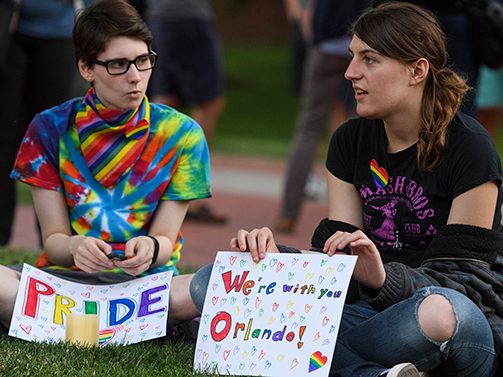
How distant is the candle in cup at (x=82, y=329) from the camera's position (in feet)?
13.4

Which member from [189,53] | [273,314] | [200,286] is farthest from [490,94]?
[273,314]

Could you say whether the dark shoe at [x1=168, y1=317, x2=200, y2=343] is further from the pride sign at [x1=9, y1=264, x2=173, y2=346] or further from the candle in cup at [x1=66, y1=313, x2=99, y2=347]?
the candle in cup at [x1=66, y1=313, x2=99, y2=347]

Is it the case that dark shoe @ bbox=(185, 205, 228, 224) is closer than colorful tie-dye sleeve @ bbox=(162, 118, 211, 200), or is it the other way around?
colorful tie-dye sleeve @ bbox=(162, 118, 211, 200)

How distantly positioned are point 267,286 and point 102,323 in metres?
0.66

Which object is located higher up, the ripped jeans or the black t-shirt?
the black t-shirt

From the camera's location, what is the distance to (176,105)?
8.52m

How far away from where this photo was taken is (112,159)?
14.9ft

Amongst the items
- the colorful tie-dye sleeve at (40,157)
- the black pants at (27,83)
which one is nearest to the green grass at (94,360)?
the colorful tie-dye sleeve at (40,157)

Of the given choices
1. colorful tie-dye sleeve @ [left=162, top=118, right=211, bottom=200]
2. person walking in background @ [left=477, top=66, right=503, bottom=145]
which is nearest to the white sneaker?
colorful tie-dye sleeve @ [left=162, top=118, right=211, bottom=200]

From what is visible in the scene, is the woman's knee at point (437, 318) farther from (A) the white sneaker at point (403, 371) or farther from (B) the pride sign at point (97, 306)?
(B) the pride sign at point (97, 306)

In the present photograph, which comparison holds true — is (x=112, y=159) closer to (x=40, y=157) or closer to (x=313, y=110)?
(x=40, y=157)

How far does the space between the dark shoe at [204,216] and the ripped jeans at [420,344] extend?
4410mm

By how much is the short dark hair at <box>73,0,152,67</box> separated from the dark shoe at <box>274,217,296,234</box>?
11.2ft

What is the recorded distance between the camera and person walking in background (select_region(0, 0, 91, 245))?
6.26m
